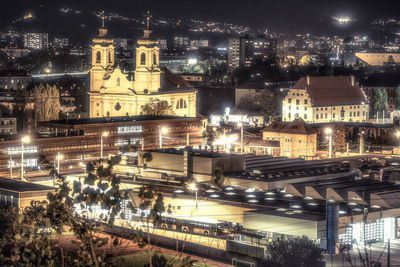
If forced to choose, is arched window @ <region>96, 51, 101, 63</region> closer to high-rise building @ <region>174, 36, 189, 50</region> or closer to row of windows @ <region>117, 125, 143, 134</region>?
row of windows @ <region>117, 125, 143, 134</region>

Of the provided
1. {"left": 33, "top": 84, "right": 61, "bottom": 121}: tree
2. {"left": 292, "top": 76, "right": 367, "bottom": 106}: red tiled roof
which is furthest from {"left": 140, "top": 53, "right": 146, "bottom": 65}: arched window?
{"left": 292, "top": 76, "right": 367, "bottom": 106}: red tiled roof

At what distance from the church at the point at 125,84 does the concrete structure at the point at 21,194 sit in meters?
21.2

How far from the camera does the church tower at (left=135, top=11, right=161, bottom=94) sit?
46.8 metres

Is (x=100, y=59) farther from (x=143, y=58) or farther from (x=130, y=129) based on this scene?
(x=130, y=129)

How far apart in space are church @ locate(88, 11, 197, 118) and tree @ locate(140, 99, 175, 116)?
55cm

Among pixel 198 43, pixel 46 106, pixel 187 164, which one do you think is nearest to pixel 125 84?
pixel 46 106

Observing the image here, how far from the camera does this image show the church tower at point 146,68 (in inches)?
1842

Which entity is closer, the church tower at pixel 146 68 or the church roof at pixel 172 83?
the church tower at pixel 146 68

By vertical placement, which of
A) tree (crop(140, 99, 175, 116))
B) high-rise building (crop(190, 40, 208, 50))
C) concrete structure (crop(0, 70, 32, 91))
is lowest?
tree (crop(140, 99, 175, 116))

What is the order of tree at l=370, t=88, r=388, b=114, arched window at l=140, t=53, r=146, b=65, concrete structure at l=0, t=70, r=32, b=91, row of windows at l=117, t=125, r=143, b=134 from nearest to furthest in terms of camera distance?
row of windows at l=117, t=125, r=143, b=134 < arched window at l=140, t=53, r=146, b=65 < tree at l=370, t=88, r=388, b=114 < concrete structure at l=0, t=70, r=32, b=91

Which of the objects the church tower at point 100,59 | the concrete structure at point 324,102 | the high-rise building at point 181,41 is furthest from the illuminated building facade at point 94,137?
the high-rise building at point 181,41

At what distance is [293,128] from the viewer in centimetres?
3928

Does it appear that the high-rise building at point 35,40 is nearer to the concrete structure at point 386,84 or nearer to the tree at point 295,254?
the concrete structure at point 386,84

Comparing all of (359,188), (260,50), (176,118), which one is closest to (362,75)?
(260,50)
